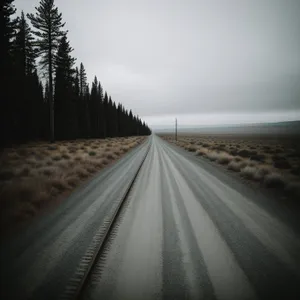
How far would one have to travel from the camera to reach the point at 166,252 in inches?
145

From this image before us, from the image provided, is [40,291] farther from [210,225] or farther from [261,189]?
[261,189]

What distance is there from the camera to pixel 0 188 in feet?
21.7

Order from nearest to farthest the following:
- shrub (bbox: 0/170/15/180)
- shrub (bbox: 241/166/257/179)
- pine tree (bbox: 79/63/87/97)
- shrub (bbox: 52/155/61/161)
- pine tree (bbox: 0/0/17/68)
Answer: shrub (bbox: 0/170/15/180) < shrub (bbox: 241/166/257/179) < shrub (bbox: 52/155/61/161) < pine tree (bbox: 0/0/17/68) < pine tree (bbox: 79/63/87/97)

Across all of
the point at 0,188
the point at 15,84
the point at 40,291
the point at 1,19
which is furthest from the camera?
the point at 15,84

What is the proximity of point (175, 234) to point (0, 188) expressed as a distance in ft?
21.9

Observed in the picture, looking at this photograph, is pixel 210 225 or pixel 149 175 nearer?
pixel 210 225

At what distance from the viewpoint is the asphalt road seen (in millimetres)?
2799

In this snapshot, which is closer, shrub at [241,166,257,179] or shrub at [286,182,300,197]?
shrub at [286,182,300,197]

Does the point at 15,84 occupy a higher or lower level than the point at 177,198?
higher

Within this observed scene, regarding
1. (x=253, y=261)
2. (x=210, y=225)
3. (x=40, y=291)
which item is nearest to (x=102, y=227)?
(x=40, y=291)

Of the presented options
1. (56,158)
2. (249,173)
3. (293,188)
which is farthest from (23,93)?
(293,188)

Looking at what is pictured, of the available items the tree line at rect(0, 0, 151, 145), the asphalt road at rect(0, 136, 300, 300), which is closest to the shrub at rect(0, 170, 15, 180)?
the asphalt road at rect(0, 136, 300, 300)

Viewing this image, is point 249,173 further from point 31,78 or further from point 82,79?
point 82,79

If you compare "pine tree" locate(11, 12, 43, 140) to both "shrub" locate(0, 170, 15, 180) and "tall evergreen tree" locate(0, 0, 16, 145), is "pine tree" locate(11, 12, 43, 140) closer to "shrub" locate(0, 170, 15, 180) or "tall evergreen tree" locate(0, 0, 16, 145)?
"tall evergreen tree" locate(0, 0, 16, 145)
